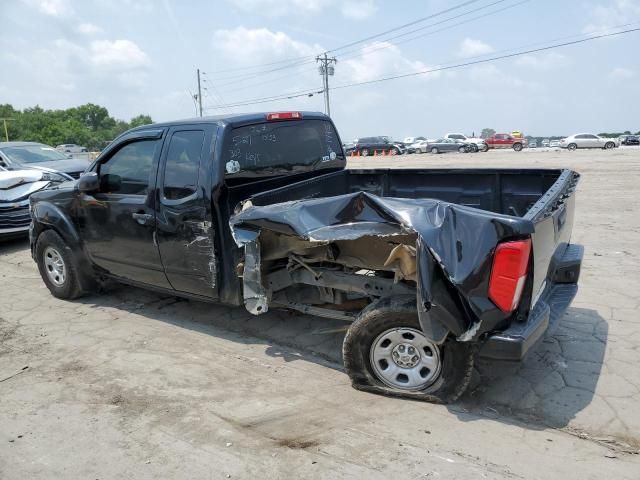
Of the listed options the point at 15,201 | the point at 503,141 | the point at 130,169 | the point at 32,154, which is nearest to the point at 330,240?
the point at 130,169

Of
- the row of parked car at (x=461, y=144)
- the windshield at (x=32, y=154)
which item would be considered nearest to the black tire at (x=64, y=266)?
the windshield at (x=32, y=154)

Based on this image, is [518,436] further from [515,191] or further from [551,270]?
[515,191]

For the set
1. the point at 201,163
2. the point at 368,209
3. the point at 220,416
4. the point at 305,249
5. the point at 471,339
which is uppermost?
the point at 201,163

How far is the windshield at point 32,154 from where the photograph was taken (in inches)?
464

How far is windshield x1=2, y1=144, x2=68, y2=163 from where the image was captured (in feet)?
38.7

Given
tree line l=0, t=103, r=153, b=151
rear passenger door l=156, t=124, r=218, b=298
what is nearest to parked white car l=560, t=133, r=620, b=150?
rear passenger door l=156, t=124, r=218, b=298

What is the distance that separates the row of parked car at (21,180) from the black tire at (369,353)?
737 cm

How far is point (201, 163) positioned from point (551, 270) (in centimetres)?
279

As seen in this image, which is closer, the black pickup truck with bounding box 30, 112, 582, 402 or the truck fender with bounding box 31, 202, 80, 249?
the black pickup truck with bounding box 30, 112, 582, 402

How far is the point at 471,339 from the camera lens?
10.0ft

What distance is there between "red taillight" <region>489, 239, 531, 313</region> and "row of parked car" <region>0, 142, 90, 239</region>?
8.26 meters

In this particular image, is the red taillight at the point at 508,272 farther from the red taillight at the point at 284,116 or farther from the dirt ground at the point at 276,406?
the red taillight at the point at 284,116

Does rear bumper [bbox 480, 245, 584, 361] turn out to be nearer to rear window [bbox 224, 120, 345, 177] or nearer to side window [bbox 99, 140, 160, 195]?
rear window [bbox 224, 120, 345, 177]

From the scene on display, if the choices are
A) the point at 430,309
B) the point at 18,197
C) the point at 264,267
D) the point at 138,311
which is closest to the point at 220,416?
the point at 264,267
